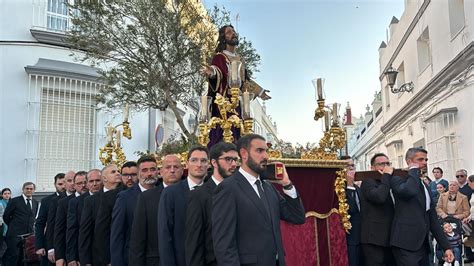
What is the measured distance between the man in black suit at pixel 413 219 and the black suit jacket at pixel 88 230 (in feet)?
10.7

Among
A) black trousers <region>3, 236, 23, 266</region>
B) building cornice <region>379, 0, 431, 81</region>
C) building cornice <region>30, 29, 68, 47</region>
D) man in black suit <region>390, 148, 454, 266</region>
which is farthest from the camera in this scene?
building cornice <region>379, 0, 431, 81</region>

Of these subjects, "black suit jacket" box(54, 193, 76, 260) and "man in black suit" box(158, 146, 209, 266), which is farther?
"black suit jacket" box(54, 193, 76, 260)

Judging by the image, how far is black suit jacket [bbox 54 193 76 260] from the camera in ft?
19.2

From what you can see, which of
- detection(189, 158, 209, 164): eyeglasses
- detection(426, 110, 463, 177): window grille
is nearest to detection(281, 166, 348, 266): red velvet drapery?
detection(189, 158, 209, 164): eyeglasses

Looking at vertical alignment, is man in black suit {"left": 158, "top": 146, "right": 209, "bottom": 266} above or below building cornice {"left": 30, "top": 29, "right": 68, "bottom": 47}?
below

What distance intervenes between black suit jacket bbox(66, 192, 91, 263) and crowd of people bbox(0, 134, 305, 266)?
1 centimetres

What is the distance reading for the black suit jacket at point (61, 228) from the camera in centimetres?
586

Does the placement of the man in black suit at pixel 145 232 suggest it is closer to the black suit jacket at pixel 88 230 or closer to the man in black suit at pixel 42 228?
the black suit jacket at pixel 88 230

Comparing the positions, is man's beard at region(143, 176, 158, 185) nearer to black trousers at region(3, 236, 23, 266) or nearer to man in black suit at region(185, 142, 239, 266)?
man in black suit at region(185, 142, 239, 266)

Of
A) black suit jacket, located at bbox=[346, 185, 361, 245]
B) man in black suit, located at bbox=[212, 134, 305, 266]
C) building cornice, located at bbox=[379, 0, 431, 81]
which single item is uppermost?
building cornice, located at bbox=[379, 0, 431, 81]

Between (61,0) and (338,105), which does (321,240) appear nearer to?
(338,105)

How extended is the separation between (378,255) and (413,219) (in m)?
0.59

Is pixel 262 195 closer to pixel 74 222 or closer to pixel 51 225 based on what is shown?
pixel 74 222

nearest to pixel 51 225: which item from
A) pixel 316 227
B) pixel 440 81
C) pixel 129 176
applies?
pixel 129 176
